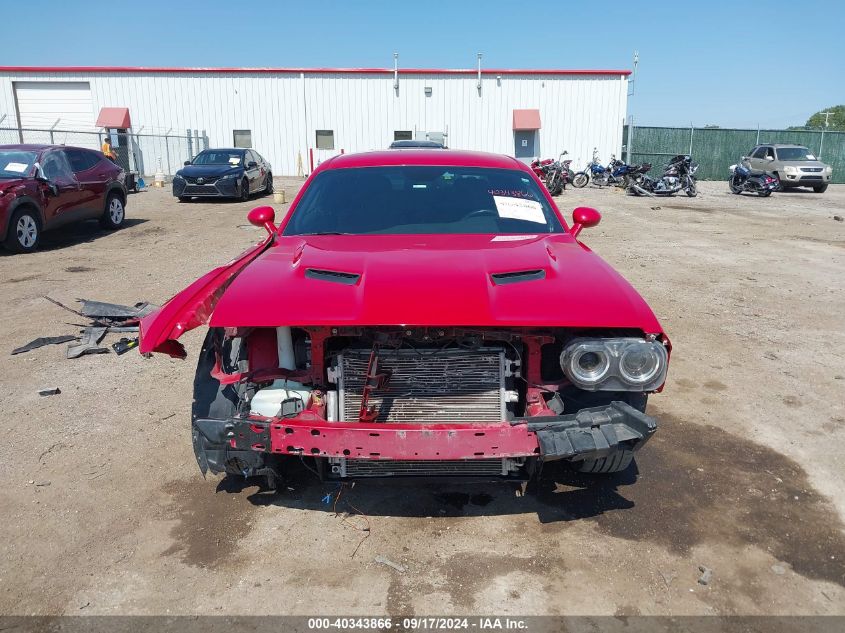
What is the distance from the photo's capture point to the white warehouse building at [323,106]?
97.0 feet

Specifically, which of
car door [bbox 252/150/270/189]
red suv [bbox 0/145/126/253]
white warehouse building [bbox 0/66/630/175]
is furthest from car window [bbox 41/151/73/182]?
white warehouse building [bbox 0/66/630/175]

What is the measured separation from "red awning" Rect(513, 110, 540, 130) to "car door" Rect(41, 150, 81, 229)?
2246 cm

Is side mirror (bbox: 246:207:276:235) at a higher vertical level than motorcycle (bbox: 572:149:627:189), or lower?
higher

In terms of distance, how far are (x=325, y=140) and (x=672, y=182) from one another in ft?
51.4

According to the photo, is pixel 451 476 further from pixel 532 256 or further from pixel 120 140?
pixel 120 140

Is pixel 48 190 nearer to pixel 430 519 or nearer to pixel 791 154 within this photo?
pixel 430 519

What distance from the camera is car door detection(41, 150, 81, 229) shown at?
34.3 feet

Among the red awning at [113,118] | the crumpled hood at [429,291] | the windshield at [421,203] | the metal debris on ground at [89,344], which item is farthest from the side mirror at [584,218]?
the red awning at [113,118]

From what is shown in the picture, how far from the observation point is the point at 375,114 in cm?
3017

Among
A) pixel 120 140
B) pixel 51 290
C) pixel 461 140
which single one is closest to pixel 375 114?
pixel 461 140

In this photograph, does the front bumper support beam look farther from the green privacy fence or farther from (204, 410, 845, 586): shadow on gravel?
the green privacy fence

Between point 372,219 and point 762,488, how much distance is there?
2576 millimetres

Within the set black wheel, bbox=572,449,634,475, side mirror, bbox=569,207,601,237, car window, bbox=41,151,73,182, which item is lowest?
black wheel, bbox=572,449,634,475

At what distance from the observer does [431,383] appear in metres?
2.83
